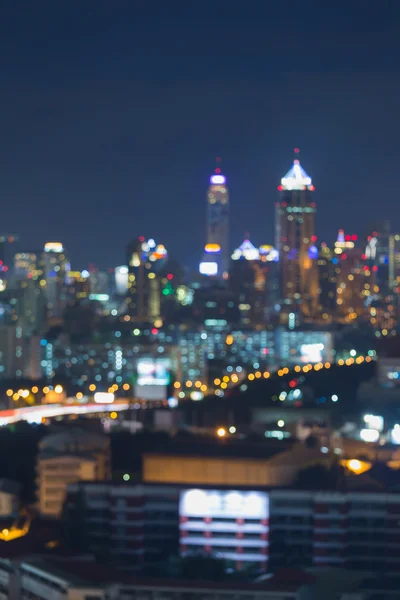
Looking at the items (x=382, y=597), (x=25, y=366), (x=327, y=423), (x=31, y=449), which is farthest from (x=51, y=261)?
(x=382, y=597)

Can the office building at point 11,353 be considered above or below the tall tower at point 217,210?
below

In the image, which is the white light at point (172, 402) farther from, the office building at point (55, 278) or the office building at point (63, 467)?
the office building at point (55, 278)

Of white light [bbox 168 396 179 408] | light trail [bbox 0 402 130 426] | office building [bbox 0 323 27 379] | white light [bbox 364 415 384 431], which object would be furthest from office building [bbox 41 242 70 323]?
white light [bbox 364 415 384 431]

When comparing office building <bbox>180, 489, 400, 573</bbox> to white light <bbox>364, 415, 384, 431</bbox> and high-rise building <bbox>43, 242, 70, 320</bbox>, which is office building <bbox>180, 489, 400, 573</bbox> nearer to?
white light <bbox>364, 415, 384, 431</bbox>

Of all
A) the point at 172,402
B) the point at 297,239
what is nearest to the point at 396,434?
the point at 172,402

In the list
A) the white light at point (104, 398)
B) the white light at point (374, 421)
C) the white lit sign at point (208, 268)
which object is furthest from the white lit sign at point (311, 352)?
the white lit sign at point (208, 268)

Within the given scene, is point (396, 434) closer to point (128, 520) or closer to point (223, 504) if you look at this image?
point (223, 504)
